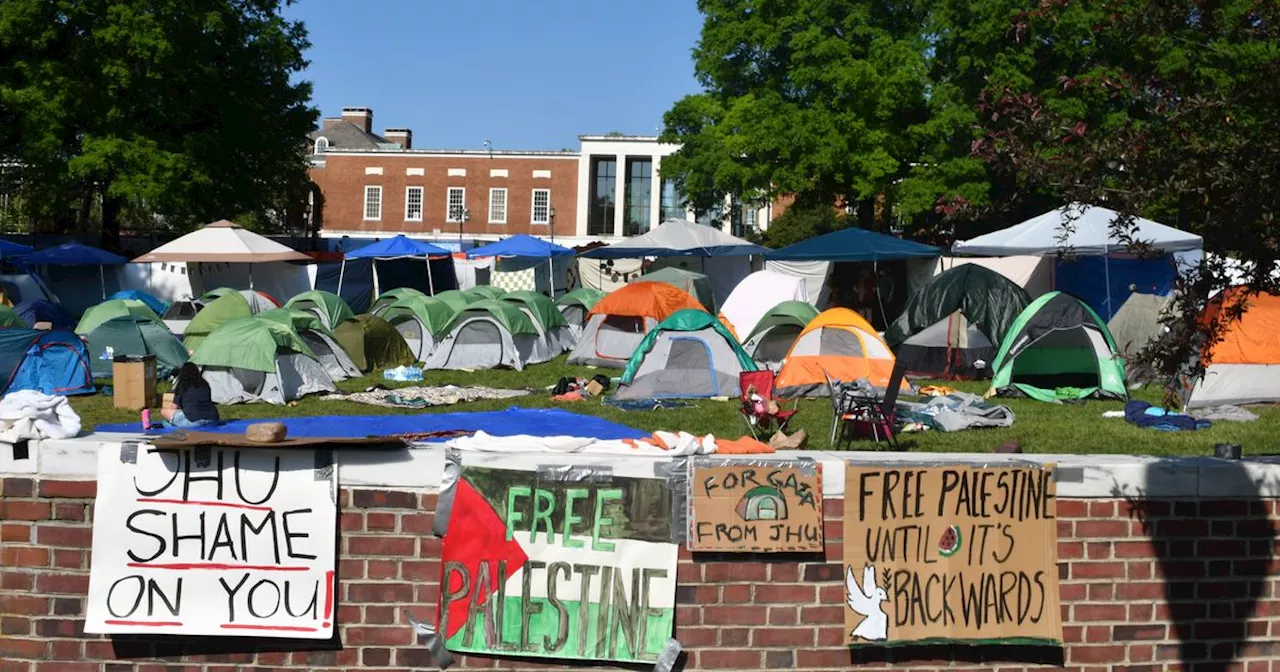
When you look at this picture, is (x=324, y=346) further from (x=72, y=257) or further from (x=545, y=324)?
(x=72, y=257)

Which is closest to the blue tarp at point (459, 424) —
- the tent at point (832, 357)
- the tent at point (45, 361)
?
the tent at point (45, 361)

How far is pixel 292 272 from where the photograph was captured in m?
33.2

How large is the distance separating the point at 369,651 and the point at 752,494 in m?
1.47

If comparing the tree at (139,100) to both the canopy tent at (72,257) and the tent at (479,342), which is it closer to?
the canopy tent at (72,257)

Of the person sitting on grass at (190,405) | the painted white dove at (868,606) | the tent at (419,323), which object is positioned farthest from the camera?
the tent at (419,323)

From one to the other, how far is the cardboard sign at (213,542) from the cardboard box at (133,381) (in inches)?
469

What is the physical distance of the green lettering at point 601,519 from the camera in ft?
14.4

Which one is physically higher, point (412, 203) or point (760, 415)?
point (412, 203)

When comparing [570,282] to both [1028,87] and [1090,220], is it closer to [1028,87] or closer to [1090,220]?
[1028,87]

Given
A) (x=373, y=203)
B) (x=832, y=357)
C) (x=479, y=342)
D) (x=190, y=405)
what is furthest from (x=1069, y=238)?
(x=373, y=203)

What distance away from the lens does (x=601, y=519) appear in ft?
14.4

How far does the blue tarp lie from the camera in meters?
13.2

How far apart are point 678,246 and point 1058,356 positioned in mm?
16641

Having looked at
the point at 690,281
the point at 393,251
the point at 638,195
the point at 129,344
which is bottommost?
the point at 129,344
